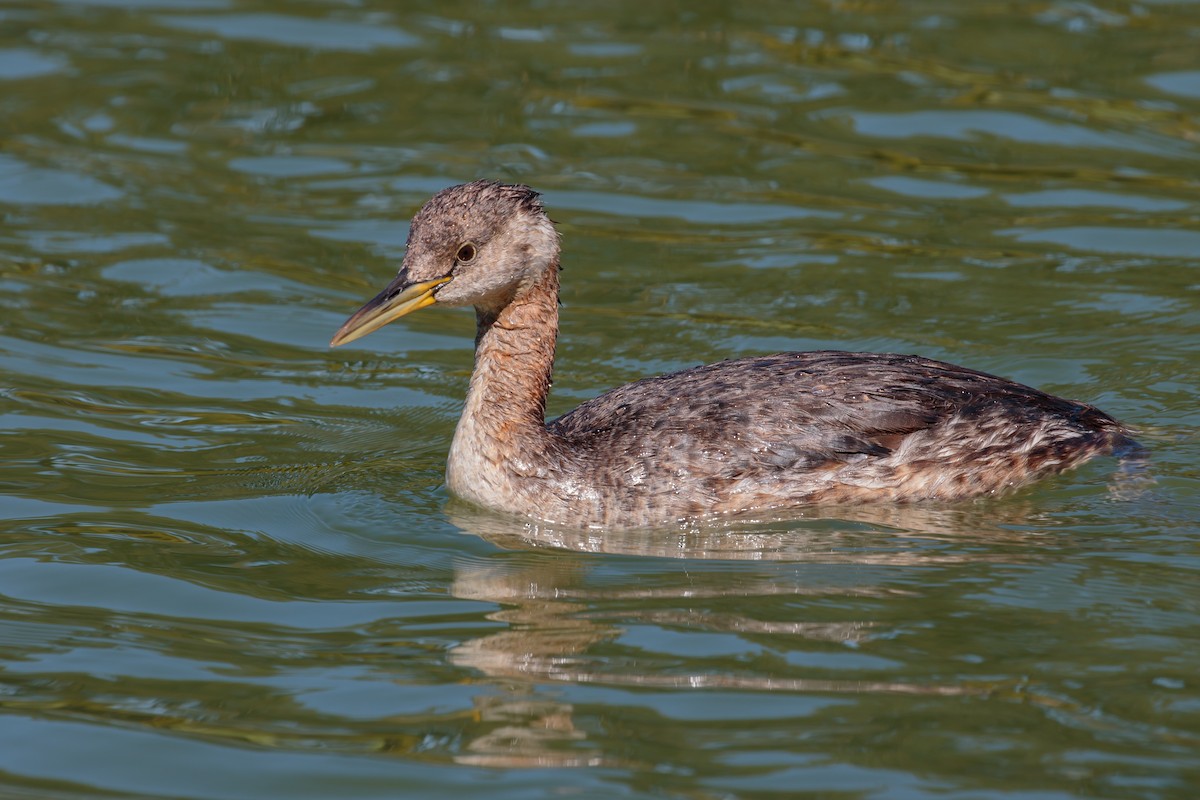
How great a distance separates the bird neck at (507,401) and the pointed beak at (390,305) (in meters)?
0.57

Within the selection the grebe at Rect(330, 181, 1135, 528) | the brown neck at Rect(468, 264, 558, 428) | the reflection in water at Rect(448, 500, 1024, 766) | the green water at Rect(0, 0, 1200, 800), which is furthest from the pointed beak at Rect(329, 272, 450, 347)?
the reflection in water at Rect(448, 500, 1024, 766)

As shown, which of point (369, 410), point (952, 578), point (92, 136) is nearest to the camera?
point (952, 578)

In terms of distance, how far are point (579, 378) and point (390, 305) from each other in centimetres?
272

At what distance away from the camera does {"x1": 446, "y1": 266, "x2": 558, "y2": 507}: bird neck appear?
9.30m

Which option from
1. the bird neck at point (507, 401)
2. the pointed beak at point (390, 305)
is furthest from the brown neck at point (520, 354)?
the pointed beak at point (390, 305)

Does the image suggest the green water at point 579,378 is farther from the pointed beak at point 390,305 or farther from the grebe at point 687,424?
the pointed beak at point 390,305

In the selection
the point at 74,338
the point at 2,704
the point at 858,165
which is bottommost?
the point at 2,704

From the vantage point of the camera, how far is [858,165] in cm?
1445

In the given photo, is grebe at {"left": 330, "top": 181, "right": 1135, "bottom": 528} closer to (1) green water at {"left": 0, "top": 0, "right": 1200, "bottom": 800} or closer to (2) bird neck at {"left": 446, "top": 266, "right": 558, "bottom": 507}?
(2) bird neck at {"left": 446, "top": 266, "right": 558, "bottom": 507}

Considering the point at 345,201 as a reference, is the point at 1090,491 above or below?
below

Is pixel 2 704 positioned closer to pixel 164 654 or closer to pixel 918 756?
pixel 164 654

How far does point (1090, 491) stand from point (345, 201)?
7131 mm

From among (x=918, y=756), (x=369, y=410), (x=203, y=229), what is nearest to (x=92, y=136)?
(x=203, y=229)

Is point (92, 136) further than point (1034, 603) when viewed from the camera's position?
Yes
